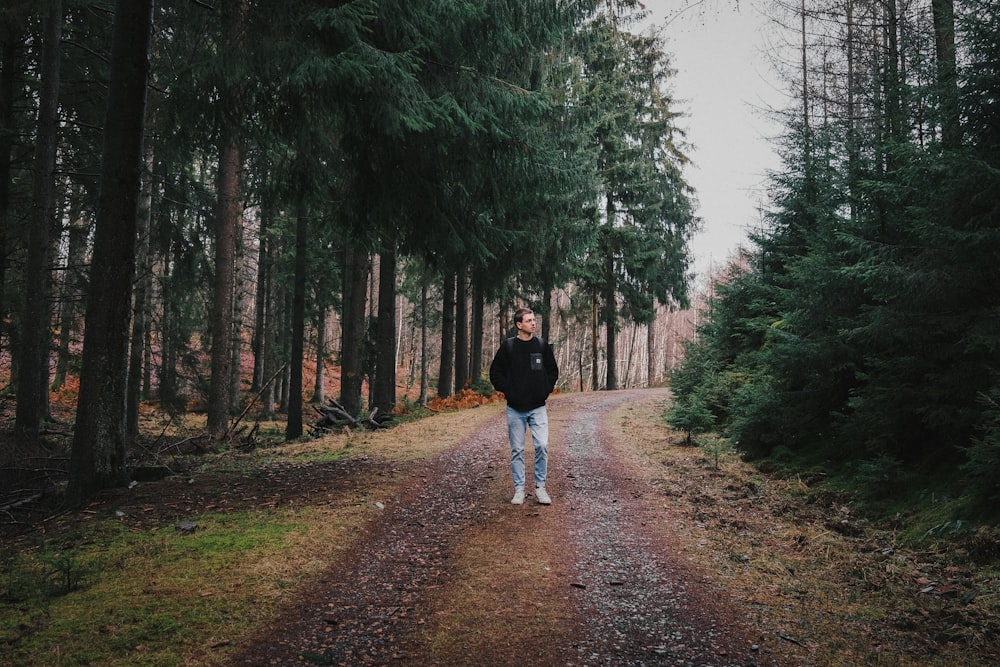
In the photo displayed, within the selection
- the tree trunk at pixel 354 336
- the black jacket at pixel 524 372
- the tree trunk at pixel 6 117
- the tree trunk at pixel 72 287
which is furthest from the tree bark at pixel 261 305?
the black jacket at pixel 524 372

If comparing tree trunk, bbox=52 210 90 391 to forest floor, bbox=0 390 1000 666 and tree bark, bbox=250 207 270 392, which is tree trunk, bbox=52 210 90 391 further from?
forest floor, bbox=0 390 1000 666

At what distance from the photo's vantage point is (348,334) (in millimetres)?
14102

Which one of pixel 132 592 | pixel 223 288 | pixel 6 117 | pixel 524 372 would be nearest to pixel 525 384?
pixel 524 372

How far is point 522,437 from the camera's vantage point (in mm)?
6355

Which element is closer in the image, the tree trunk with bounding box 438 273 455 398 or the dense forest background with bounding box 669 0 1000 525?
the dense forest background with bounding box 669 0 1000 525

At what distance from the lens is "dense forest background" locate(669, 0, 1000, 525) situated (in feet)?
16.7

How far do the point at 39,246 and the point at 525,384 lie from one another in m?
8.95

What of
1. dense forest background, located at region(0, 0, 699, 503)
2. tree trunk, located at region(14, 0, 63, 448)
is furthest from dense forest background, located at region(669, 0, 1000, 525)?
tree trunk, located at region(14, 0, 63, 448)

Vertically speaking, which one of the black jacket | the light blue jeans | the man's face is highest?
the man's face

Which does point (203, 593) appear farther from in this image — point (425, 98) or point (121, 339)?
point (425, 98)

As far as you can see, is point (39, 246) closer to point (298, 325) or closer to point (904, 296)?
point (298, 325)

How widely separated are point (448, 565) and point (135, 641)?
2.25m

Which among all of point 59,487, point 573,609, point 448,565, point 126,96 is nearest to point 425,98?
point 126,96

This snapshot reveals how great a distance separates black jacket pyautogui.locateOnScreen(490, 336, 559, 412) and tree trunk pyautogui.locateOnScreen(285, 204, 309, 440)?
7926 millimetres
